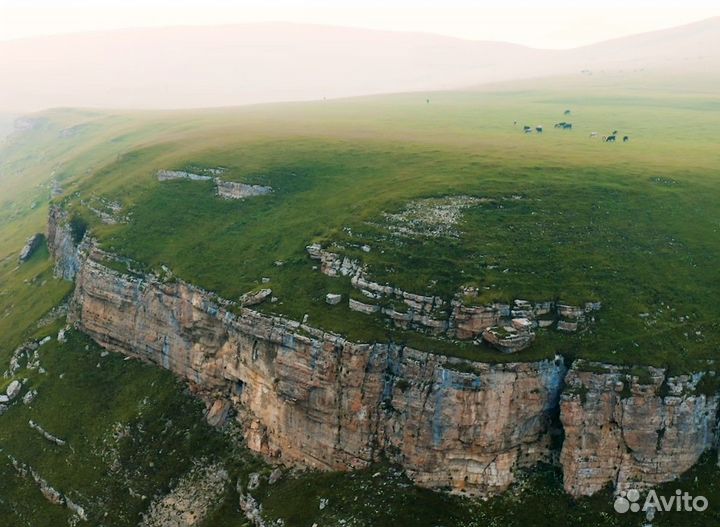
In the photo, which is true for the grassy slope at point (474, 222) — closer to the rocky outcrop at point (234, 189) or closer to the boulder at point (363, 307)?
the boulder at point (363, 307)

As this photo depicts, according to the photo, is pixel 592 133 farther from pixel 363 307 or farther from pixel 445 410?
pixel 445 410

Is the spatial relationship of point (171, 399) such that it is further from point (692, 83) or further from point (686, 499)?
point (692, 83)

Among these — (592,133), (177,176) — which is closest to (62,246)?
(177,176)

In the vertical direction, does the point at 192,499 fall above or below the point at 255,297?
below

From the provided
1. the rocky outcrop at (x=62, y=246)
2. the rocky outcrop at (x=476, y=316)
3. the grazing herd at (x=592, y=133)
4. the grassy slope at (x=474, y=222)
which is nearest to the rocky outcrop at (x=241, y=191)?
the grassy slope at (x=474, y=222)

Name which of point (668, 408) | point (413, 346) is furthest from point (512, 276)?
point (668, 408)

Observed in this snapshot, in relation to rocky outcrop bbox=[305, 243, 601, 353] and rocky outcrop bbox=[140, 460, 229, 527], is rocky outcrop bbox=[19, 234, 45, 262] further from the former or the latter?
rocky outcrop bbox=[305, 243, 601, 353]

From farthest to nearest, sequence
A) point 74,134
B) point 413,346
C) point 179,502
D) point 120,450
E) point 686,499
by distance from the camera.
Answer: point 74,134
point 120,450
point 179,502
point 413,346
point 686,499
